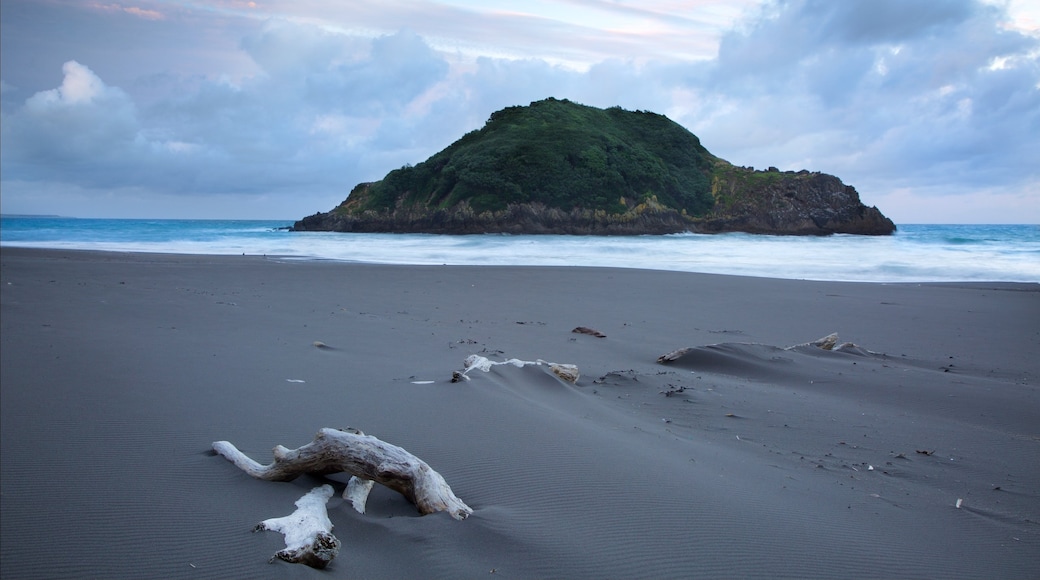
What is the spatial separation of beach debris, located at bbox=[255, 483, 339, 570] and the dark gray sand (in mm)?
50

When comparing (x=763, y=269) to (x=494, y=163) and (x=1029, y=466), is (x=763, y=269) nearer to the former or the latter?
(x=1029, y=466)

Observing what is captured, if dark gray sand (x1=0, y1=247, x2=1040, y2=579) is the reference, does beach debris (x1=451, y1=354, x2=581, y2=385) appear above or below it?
above

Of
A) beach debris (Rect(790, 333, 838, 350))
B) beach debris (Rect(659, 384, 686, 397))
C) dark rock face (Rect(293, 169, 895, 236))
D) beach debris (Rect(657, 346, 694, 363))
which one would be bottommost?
beach debris (Rect(659, 384, 686, 397))

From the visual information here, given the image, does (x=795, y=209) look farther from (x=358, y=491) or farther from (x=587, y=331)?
(x=358, y=491)

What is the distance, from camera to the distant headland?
1900 inches

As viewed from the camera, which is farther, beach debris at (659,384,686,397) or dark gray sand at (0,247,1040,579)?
beach debris at (659,384,686,397)

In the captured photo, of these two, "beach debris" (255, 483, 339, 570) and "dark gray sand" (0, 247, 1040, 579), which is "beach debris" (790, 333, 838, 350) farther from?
"beach debris" (255, 483, 339, 570)

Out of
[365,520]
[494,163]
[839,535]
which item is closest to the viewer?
[365,520]

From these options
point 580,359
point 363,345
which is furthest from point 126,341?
point 580,359

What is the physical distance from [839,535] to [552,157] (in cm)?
4979

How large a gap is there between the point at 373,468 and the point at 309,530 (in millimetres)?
345

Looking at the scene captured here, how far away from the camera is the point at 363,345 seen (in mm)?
5977

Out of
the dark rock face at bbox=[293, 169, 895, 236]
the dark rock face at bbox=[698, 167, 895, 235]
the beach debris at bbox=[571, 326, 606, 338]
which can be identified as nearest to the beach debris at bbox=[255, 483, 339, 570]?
the beach debris at bbox=[571, 326, 606, 338]

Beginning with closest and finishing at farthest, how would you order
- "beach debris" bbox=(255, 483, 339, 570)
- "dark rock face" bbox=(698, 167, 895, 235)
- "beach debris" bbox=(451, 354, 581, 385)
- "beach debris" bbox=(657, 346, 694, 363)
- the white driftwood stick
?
"beach debris" bbox=(255, 483, 339, 570) → the white driftwood stick → "beach debris" bbox=(451, 354, 581, 385) → "beach debris" bbox=(657, 346, 694, 363) → "dark rock face" bbox=(698, 167, 895, 235)
